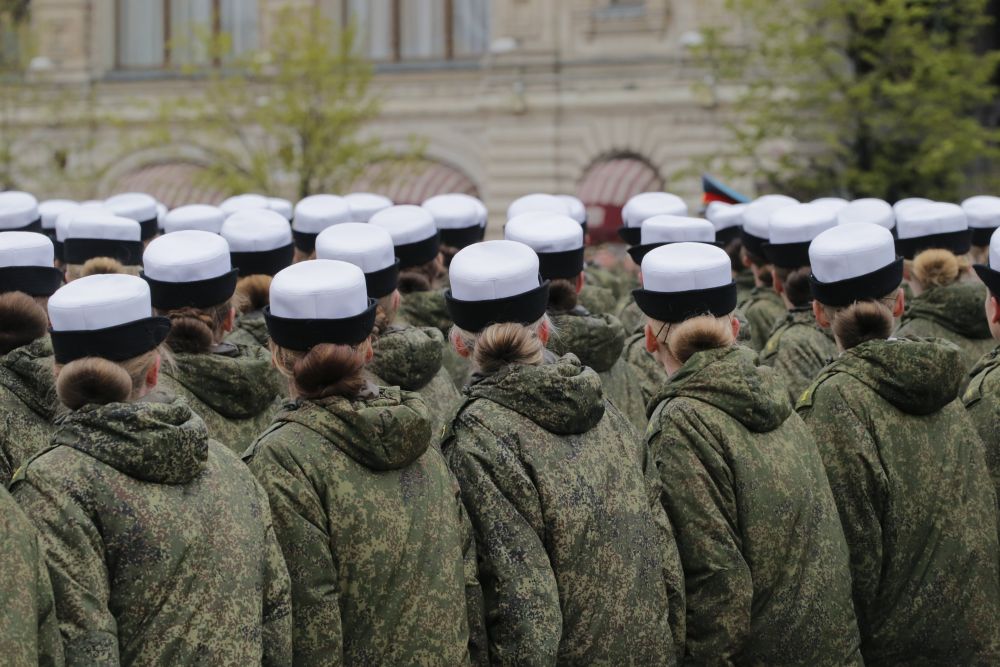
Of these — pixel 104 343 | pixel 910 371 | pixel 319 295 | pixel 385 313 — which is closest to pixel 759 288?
pixel 385 313

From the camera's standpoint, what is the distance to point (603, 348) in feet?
21.5

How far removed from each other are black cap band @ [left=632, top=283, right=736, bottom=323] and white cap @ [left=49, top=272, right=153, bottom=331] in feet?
6.04

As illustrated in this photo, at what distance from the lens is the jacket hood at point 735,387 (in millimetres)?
4895

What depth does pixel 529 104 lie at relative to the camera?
26.9 metres

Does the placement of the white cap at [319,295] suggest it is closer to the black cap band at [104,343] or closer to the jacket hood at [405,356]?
the black cap band at [104,343]

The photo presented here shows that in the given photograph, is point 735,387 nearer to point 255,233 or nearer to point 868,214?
point 255,233

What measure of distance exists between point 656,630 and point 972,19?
20.1 m

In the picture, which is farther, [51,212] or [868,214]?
[51,212]

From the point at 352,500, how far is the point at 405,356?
6.20ft

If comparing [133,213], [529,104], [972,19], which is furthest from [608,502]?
[529,104]

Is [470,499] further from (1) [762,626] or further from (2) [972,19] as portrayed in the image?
(2) [972,19]

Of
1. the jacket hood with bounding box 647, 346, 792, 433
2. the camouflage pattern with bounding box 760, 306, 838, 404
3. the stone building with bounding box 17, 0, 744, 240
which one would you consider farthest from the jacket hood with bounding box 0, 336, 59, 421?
Result: the stone building with bounding box 17, 0, 744, 240

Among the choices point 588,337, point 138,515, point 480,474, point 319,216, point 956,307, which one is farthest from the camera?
point 319,216

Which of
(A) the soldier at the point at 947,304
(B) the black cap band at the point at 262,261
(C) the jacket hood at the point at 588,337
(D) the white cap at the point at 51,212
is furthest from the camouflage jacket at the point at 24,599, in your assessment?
(D) the white cap at the point at 51,212
